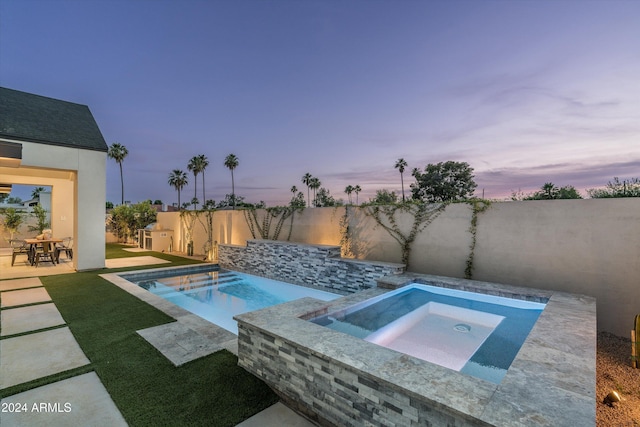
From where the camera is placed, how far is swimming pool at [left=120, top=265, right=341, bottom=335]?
6.47 metres

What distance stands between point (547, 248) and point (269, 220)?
842cm

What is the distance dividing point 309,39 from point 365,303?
9802 millimetres

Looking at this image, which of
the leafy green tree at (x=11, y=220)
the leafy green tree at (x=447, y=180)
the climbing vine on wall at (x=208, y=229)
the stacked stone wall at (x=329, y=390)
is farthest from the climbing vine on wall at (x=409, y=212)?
the leafy green tree at (x=447, y=180)

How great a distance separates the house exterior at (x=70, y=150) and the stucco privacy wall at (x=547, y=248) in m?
9.09

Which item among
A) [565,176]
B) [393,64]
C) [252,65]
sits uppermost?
[252,65]

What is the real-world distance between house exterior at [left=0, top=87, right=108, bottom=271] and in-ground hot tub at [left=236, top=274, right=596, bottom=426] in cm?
915

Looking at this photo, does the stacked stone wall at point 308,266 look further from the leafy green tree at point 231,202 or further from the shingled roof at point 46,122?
the leafy green tree at point 231,202

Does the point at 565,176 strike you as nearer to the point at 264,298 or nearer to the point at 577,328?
the point at 577,328

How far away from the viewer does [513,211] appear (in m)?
5.83

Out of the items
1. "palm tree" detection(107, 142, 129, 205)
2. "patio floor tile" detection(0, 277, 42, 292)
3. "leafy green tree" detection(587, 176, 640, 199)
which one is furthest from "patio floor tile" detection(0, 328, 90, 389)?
"palm tree" detection(107, 142, 129, 205)

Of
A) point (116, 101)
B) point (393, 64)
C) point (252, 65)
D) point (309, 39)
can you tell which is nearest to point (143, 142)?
point (116, 101)

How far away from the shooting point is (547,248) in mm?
5383

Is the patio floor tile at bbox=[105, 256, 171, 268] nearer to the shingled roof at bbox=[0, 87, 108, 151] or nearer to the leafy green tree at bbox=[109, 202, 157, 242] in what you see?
the shingled roof at bbox=[0, 87, 108, 151]

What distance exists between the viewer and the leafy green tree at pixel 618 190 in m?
4.80
